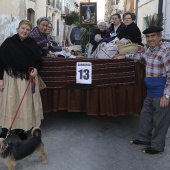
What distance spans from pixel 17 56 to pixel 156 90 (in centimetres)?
182

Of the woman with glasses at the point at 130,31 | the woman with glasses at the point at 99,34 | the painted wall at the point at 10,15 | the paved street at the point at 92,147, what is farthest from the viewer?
the painted wall at the point at 10,15

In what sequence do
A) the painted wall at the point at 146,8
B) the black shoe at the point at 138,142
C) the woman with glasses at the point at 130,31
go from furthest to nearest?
the painted wall at the point at 146,8
the woman with glasses at the point at 130,31
the black shoe at the point at 138,142

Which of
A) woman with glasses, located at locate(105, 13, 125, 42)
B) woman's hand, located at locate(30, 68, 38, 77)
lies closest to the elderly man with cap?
woman with glasses, located at locate(105, 13, 125, 42)

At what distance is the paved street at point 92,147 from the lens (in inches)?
135

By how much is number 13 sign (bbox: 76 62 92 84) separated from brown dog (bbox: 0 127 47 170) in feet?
3.66

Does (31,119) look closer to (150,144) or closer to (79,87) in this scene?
(79,87)

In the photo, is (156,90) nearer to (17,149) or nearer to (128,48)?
(128,48)

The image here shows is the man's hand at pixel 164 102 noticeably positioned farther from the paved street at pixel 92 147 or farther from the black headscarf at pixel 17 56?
the black headscarf at pixel 17 56

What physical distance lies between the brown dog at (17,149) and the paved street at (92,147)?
24cm

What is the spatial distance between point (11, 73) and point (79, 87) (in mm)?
1010

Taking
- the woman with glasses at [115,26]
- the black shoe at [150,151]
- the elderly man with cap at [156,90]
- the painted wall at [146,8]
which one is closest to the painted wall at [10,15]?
the painted wall at [146,8]

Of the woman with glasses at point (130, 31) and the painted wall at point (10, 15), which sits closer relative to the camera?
the woman with glasses at point (130, 31)

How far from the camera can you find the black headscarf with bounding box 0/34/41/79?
3.64 m

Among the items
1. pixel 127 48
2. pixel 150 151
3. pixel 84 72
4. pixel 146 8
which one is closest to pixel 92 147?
pixel 150 151
